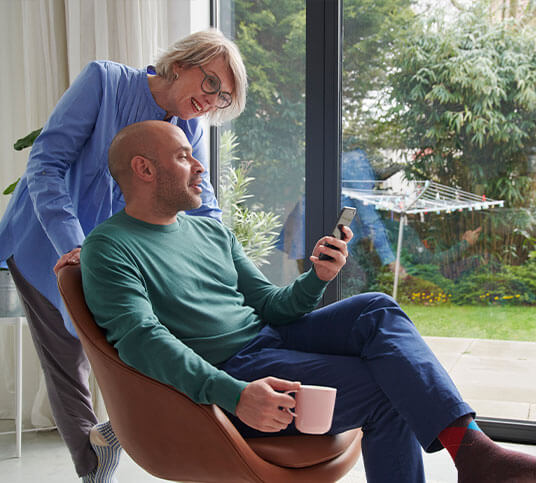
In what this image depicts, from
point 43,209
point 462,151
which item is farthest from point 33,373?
point 462,151

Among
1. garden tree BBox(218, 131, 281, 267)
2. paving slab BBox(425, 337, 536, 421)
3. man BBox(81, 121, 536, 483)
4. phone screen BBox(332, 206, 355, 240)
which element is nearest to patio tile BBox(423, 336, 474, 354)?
paving slab BBox(425, 337, 536, 421)

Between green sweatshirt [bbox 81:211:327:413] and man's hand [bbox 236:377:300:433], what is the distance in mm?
25

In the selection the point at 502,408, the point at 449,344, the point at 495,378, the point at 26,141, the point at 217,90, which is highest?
the point at 217,90

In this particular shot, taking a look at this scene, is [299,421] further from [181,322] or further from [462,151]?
[462,151]

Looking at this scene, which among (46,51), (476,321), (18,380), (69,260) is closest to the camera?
(69,260)

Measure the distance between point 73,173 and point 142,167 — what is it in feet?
1.22

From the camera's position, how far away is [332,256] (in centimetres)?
151

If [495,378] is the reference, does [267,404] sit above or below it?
above

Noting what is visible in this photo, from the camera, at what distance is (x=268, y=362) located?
1439 mm

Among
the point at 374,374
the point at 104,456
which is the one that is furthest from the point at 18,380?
the point at 374,374

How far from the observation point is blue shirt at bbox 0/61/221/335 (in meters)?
1.60

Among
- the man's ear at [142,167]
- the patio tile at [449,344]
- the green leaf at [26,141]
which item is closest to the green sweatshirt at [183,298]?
the man's ear at [142,167]

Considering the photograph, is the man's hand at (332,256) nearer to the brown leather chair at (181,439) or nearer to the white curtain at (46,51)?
the brown leather chair at (181,439)

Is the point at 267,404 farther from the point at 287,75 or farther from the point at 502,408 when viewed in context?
the point at 287,75
